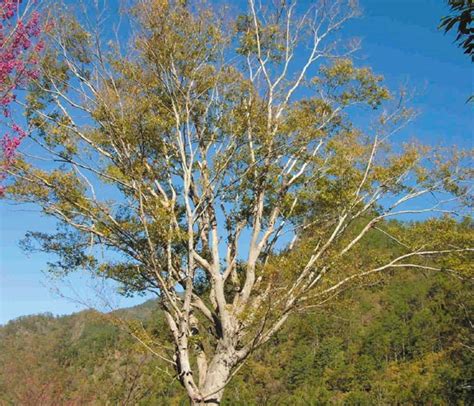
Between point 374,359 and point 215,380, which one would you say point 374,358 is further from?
point 215,380

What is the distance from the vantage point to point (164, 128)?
9102 mm

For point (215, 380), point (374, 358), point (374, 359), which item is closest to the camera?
point (215, 380)

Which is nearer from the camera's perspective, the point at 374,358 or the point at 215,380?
the point at 215,380

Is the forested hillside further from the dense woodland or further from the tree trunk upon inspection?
the tree trunk

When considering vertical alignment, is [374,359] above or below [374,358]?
below

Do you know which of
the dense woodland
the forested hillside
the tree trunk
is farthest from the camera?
the forested hillside

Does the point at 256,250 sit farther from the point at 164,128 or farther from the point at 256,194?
the point at 164,128

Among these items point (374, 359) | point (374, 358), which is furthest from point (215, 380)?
point (374, 358)

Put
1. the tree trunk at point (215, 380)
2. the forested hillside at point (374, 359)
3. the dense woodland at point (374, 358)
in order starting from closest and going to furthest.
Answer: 1. the tree trunk at point (215, 380)
2. the dense woodland at point (374, 358)
3. the forested hillside at point (374, 359)

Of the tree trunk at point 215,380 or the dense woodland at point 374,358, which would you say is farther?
the dense woodland at point 374,358

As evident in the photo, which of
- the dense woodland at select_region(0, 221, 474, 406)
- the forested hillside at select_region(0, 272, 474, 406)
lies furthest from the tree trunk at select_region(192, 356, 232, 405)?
the dense woodland at select_region(0, 221, 474, 406)

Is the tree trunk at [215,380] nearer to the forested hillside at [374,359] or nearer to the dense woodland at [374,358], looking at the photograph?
the forested hillside at [374,359]

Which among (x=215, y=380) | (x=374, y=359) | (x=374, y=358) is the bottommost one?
(x=215, y=380)

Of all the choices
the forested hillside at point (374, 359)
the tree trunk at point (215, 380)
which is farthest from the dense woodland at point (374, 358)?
the tree trunk at point (215, 380)
